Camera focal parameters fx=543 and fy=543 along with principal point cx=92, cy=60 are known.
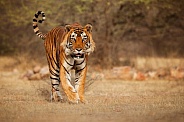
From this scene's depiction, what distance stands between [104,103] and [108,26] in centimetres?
868

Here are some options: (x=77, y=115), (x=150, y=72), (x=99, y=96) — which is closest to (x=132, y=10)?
(x=150, y=72)

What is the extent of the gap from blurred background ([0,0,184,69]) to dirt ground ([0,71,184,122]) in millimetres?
3650

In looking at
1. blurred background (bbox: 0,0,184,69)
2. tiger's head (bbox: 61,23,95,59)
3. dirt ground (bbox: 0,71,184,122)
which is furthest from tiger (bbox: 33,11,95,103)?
blurred background (bbox: 0,0,184,69)

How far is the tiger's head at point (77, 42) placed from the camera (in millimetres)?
10242

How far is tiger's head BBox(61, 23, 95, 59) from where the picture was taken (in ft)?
33.6

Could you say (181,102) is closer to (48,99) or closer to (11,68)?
(48,99)

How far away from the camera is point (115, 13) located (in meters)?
19.4

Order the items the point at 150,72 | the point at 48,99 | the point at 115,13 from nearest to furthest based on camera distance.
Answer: the point at 48,99, the point at 150,72, the point at 115,13

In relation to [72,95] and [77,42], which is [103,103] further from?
[77,42]

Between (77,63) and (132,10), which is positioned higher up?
(132,10)

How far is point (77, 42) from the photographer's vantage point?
10281 millimetres

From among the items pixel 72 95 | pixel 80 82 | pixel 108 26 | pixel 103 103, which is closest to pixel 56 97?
pixel 80 82

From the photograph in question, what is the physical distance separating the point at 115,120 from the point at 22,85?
693 cm

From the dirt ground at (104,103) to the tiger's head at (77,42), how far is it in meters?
1.00
